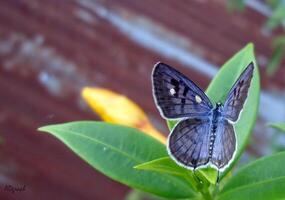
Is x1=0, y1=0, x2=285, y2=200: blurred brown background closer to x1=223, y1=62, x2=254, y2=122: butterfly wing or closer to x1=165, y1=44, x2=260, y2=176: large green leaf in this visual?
x1=165, y1=44, x2=260, y2=176: large green leaf

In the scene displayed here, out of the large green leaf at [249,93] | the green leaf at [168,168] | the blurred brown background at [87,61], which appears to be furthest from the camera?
the blurred brown background at [87,61]

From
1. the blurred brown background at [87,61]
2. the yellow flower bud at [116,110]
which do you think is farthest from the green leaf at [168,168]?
the blurred brown background at [87,61]

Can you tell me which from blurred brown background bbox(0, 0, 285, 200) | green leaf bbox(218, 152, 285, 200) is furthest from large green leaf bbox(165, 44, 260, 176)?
blurred brown background bbox(0, 0, 285, 200)

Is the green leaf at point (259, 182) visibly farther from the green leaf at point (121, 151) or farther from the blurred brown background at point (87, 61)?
the blurred brown background at point (87, 61)

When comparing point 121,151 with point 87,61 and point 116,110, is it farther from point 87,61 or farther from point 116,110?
point 87,61

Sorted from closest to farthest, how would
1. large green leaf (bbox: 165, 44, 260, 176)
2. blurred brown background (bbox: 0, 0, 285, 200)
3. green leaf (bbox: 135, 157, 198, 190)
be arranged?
green leaf (bbox: 135, 157, 198, 190) < large green leaf (bbox: 165, 44, 260, 176) < blurred brown background (bbox: 0, 0, 285, 200)

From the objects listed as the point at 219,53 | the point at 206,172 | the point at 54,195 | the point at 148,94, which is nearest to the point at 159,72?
the point at 206,172

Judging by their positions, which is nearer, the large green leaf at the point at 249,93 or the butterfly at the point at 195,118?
the butterfly at the point at 195,118

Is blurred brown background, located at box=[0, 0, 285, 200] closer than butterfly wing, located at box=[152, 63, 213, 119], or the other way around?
butterfly wing, located at box=[152, 63, 213, 119]
